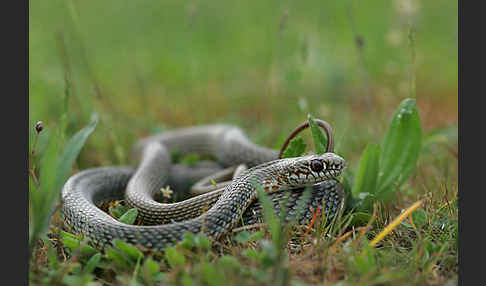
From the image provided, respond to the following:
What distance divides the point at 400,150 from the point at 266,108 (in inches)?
161

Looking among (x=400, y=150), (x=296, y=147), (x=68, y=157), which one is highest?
(x=68, y=157)

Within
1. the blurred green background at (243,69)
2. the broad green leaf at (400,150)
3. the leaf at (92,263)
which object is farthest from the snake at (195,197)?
the blurred green background at (243,69)

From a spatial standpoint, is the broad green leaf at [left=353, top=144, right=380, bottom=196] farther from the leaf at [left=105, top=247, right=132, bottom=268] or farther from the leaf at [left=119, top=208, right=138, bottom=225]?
the leaf at [left=105, top=247, right=132, bottom=268]

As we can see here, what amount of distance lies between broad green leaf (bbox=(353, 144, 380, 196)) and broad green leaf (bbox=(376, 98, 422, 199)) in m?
0.12

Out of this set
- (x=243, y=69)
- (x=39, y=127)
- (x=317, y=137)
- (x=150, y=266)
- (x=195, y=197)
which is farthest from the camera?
(x=243, y=69)

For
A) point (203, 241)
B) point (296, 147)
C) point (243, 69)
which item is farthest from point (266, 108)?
point (203, 241)

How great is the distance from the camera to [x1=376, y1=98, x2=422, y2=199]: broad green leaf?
15.3ft

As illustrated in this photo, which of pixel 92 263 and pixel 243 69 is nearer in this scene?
pixel 92 263

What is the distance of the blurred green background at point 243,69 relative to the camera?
23.0 ft

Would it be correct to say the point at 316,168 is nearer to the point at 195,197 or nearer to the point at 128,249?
the point at 195,197

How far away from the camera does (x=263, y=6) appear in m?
12.2

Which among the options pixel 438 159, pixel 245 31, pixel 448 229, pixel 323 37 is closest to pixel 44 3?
pixel 245 31

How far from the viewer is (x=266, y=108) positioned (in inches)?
339

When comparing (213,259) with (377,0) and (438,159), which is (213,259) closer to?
(438,159)
